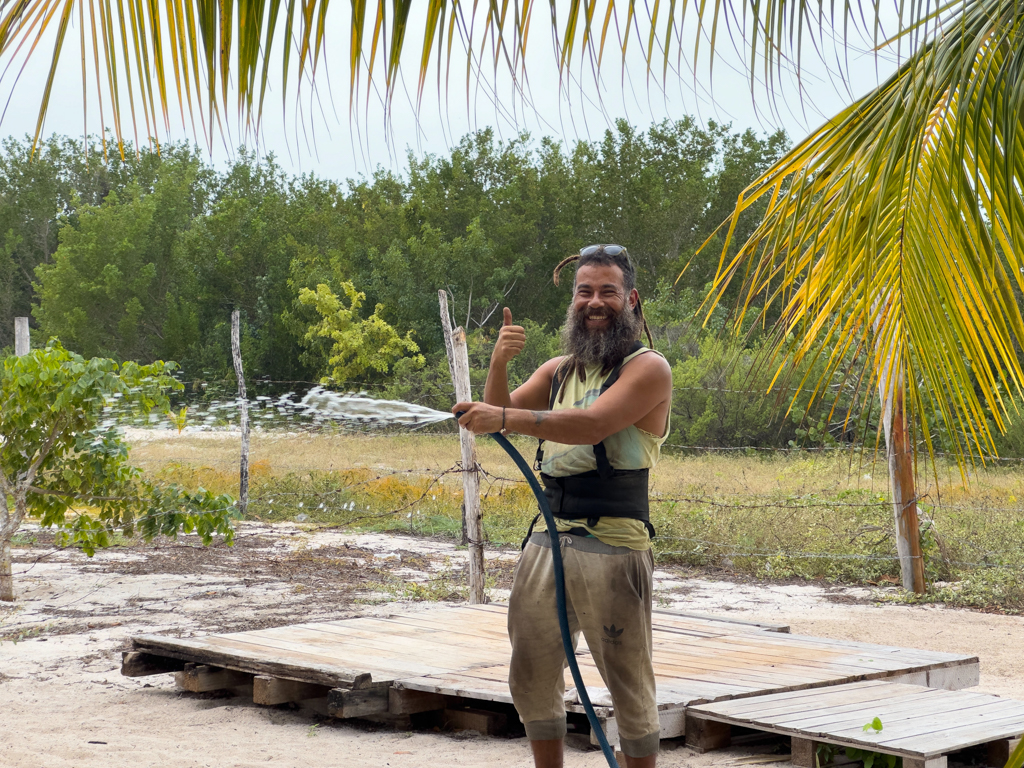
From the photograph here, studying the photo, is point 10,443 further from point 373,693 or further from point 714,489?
point 714,489

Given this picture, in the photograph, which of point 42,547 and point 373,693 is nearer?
point 373,693

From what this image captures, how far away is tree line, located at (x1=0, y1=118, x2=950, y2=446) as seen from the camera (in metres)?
38.5

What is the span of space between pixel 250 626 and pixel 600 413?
5.23 m

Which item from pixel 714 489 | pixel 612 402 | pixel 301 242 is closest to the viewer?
pixel 612 402

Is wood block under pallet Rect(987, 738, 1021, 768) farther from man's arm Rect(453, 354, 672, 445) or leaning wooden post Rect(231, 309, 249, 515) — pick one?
leaning wooden post Rect(231, 309, 249, 515)

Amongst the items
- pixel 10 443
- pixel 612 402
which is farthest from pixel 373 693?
pixel 10 443

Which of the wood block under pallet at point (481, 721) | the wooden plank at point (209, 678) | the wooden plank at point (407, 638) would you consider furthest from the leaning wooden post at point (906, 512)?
the wooden plank at point (209, 678)

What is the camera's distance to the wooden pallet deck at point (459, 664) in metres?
4.55

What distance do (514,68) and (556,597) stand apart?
2092 mm

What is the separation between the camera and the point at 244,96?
3.01 feet

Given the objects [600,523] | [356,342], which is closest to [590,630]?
→ [600,523]

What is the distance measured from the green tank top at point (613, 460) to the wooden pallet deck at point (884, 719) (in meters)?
1.48

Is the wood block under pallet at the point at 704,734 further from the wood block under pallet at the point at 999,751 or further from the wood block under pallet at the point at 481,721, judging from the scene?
the wood block under pallet at the point at 999,751

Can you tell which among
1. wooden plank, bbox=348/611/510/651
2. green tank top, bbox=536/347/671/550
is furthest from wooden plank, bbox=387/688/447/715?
green tank top, bbox=536/347/671/550
